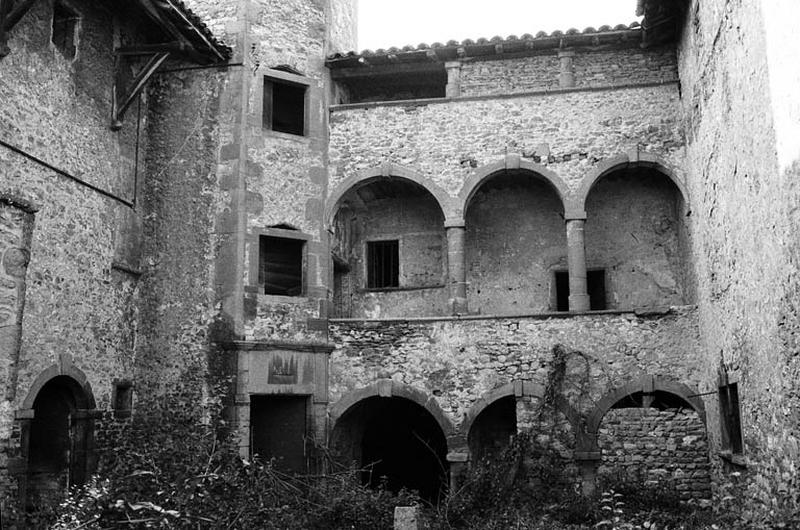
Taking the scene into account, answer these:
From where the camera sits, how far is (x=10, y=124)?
11.7 meters

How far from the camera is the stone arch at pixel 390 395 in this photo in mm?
14664

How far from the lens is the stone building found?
40.8ft

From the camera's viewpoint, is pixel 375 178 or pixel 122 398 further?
pixel 375 178

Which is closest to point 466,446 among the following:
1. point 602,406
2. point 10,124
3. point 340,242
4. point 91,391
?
point 602,406

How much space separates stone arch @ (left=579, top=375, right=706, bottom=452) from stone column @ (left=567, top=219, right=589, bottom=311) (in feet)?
4.94

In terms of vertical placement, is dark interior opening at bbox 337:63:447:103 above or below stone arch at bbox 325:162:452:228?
above

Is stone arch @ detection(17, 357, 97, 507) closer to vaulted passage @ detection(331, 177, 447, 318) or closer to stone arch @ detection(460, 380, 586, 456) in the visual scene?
vaulted passage @ detection(331, 177, 447, 318)

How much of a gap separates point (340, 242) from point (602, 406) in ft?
19.5

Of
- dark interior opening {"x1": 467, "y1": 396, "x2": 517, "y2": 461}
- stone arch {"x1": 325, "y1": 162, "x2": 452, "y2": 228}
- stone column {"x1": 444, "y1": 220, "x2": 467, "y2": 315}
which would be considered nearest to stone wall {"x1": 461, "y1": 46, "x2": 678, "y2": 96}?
stone arch {"x1": 325, "y1": 162, "x2": 452, "y2": 228}

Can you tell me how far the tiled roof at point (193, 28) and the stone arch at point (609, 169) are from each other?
263 inches

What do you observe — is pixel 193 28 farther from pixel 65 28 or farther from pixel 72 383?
pixel 72 383

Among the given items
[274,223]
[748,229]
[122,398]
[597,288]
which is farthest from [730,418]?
[122,398]

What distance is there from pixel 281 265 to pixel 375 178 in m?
2.34

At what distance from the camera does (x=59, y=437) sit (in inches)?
508
